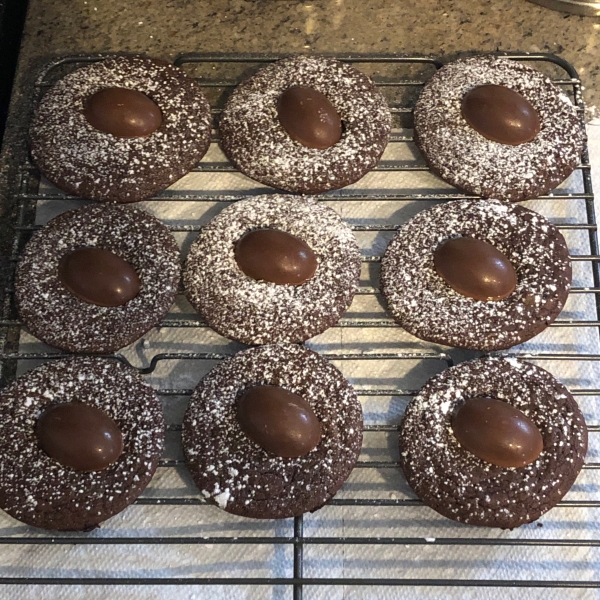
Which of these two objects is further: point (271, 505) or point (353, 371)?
point (353, 371)

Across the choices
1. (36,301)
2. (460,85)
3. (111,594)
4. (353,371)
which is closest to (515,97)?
(460,85)

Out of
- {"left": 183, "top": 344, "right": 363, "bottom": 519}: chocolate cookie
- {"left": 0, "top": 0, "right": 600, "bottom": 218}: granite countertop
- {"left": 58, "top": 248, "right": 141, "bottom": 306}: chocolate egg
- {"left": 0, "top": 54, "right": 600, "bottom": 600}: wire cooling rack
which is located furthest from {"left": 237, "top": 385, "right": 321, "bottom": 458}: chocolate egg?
{"left": 0, "top": 0, "right": 600, "bottom": 218}: granite countertop

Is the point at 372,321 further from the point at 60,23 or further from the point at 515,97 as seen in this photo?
the point at 60,23

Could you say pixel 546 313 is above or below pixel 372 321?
above

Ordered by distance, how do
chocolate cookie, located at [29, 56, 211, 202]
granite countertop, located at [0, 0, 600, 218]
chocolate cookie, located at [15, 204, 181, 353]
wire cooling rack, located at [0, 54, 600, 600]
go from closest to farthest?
wire cooling rack, located at [0, 54, 600, 600] < chocolate cookie, located at [15, 204, 181, 353] < chocolate cookie, located at [29, 56, 211, 202] < granite countertop, located at [0, 0, 600, 218]

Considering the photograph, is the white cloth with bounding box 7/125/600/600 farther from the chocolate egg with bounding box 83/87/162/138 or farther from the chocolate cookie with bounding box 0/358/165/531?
the chocolate egg with bounding box 83/87/162/138

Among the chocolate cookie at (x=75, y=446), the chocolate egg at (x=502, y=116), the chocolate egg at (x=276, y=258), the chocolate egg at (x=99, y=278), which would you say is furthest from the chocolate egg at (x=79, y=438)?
the chocolate egg at (x=502, y=116)
